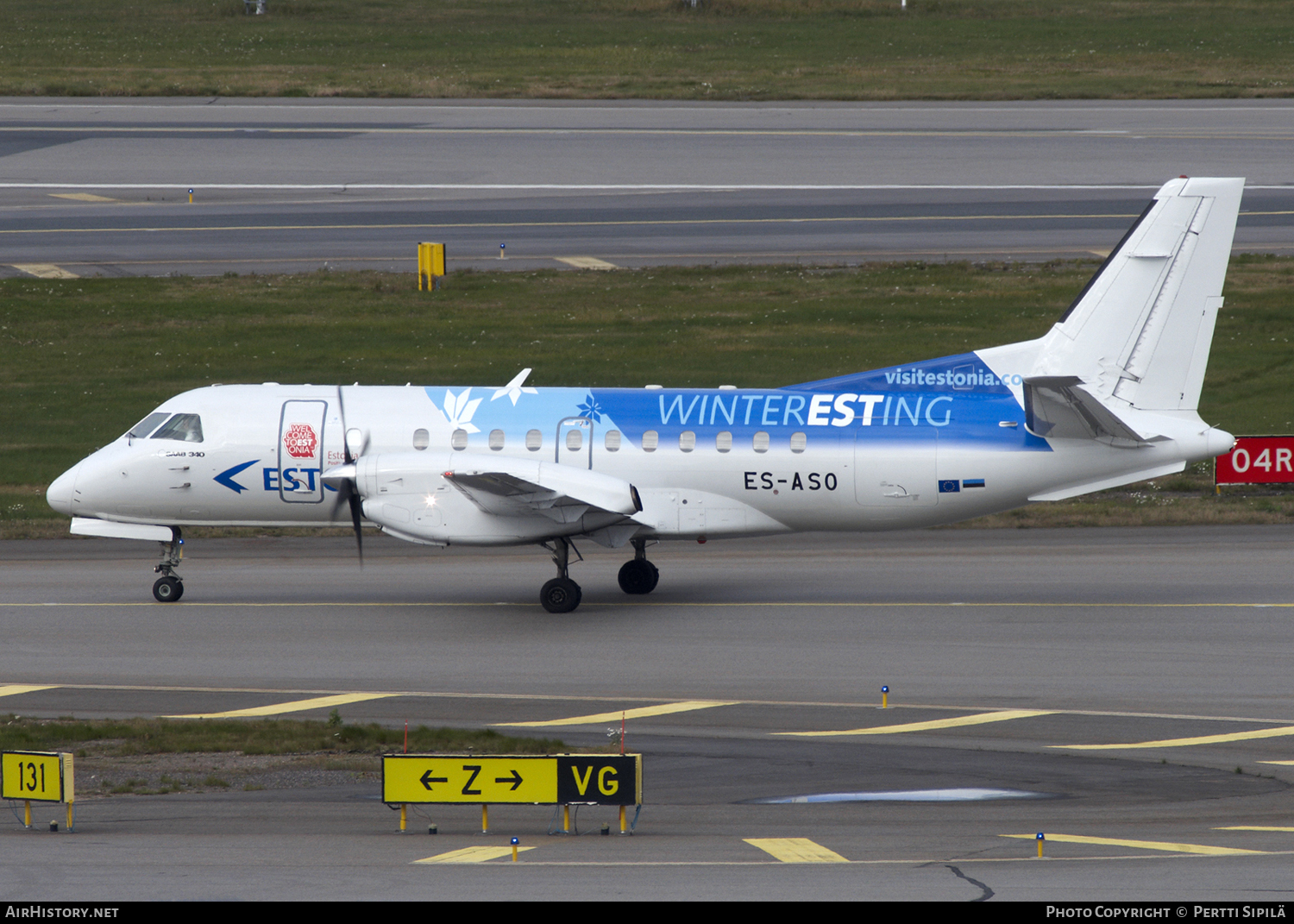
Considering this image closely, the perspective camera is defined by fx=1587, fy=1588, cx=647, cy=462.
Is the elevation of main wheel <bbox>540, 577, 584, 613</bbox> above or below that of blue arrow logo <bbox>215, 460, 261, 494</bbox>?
below

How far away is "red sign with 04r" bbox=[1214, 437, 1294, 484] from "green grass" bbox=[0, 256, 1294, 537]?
348 cm

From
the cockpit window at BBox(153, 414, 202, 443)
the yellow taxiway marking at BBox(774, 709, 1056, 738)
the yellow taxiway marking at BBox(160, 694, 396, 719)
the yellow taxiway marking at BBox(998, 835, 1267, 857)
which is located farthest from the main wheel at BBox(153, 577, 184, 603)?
the yellow taxiway marking at BBox(998, 835, 1267, 857)

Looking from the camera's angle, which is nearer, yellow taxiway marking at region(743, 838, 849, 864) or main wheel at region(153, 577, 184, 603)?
yellow taxiway marking at region(743, 838, 849, 864)

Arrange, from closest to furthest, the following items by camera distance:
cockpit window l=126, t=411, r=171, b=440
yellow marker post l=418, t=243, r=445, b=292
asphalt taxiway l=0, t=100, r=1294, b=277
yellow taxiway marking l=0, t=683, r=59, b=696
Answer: yellow taxiway marking l=0, t=683, r=59, b=696 < cockpit window l=126, t=411, r=171, b=440 < yellow marker post l=418, t=243, r=445, b=292 < asphalt taxiway l=0, t=100, r=1294, b=277

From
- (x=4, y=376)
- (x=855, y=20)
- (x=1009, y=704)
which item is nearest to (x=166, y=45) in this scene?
(x=855, y=20)

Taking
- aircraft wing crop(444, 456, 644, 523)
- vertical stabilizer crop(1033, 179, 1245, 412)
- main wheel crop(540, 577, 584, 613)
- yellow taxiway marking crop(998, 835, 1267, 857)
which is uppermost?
vertical stabilizer crop(1033, 179, 1245, 412)

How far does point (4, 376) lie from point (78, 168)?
19.3 m

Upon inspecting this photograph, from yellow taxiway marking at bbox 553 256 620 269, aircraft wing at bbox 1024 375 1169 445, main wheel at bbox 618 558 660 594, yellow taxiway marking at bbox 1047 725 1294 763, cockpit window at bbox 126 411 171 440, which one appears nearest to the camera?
yellow taxiway marking at bbox 1047 725 1294 763

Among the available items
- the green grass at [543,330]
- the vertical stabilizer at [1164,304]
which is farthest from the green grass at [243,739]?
the green grass at [543,330]

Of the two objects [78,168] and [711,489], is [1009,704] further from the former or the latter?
[78,168]

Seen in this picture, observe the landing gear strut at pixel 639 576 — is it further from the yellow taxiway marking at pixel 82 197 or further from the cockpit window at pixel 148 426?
the yellow taxiway marking at pixel 82 197

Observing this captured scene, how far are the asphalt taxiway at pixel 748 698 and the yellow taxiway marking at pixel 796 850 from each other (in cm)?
5

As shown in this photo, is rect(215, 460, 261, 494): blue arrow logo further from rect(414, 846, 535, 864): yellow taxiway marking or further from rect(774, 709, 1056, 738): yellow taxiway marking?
rect(414, 846, 535, 864): yellow taxiway marking

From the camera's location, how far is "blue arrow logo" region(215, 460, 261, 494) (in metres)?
25.7
